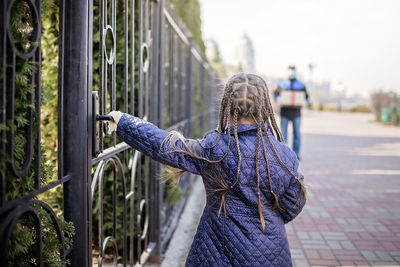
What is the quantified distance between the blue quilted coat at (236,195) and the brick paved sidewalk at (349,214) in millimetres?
438

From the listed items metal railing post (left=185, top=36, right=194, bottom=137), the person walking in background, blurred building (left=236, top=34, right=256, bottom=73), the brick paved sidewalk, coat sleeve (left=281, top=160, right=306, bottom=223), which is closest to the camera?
coat sleeve (left=281, top=160, right=306, bottom=223)

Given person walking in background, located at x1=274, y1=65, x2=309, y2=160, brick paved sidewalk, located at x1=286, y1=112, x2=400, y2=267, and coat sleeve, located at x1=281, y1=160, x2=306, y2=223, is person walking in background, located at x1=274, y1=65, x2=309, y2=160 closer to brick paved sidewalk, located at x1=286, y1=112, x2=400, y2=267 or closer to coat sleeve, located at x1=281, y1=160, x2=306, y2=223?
brick paved sidewalk, located at x1=286, y1=112, x2=400, y2=267

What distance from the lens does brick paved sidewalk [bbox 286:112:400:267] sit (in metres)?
4.60

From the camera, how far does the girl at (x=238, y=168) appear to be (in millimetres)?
2270

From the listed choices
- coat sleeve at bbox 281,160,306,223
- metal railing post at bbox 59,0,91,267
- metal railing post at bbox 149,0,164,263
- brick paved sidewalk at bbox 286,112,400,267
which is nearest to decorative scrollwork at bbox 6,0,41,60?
metal railing post at bbox 59,0,91,267

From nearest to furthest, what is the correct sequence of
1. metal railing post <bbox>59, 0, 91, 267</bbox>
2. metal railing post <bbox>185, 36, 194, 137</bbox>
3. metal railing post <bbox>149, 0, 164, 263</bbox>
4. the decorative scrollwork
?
1. the decorative scrollwork
2. metal railing post <bbox>59, 0, 91, 267</bbox>
3. metal railing post <bbox>149, 0, 164, 263</bbox>
4. metal railing post <bbox>185, 36, 194, 137</bbox>

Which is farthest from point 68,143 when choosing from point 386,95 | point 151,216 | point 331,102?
point 331,102

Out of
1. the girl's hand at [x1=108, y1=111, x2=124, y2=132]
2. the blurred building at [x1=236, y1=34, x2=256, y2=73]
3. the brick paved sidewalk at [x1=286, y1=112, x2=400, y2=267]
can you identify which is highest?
the blurred building at [x1=236, y1=34, x2=256, y2=73]

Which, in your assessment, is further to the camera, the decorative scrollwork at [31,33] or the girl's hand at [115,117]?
the girl's hand at [115,117]

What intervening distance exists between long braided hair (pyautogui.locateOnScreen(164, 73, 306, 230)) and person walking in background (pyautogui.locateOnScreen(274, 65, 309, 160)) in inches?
314

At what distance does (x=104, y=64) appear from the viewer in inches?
110

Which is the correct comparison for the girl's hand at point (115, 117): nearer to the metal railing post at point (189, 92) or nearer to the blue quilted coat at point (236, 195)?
the blue quilted coat at point (236, 195)

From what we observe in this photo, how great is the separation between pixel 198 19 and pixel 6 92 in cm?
956

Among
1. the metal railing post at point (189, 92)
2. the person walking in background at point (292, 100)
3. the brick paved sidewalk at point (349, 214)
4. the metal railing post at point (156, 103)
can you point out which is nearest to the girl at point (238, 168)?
the brick paved sidewalk at point (349, 214)
